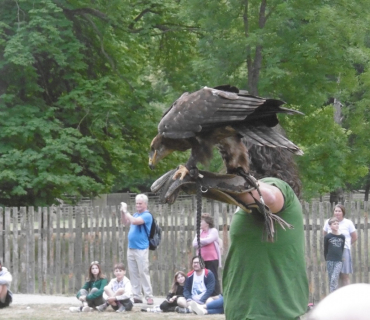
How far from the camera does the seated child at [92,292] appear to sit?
40.1 ft

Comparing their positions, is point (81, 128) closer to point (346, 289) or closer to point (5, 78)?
point (5, 78)

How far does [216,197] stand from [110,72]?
54.9 ft

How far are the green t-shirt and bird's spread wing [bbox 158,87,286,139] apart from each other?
48cm

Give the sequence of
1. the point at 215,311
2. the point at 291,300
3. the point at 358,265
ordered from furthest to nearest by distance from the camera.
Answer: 1. the point at 358,265
2. the point at 215,311
3. the point at 291,300

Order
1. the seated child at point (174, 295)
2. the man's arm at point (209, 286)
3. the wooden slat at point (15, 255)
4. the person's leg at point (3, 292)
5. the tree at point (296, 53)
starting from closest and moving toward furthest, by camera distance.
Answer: the man's arm at point (209, 286) < the seated child at point (174, 295) < the person's leg at point (3, 292) < the wooden slat at point (15, 255) < the tree at point (296, 53)

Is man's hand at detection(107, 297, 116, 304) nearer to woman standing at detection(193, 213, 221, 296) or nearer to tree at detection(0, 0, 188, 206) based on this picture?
woman standing at detection(193, 213, 221, 296)

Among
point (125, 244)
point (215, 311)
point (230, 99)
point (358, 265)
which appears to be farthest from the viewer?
point (125, 244)

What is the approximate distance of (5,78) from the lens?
723 inches

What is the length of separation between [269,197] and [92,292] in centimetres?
946

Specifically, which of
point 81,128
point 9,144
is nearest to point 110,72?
point 81,128

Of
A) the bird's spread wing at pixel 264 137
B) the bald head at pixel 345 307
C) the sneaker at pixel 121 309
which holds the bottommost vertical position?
the sneaker at pixel 121 309

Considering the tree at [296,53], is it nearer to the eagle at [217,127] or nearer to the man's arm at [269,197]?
the man's arm at [269,197]

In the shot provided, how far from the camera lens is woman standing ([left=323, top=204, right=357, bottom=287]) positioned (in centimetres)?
1199

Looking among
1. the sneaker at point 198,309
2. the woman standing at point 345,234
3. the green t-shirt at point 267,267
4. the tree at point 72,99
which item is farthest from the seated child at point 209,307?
the green t-shirt at point 267,267
